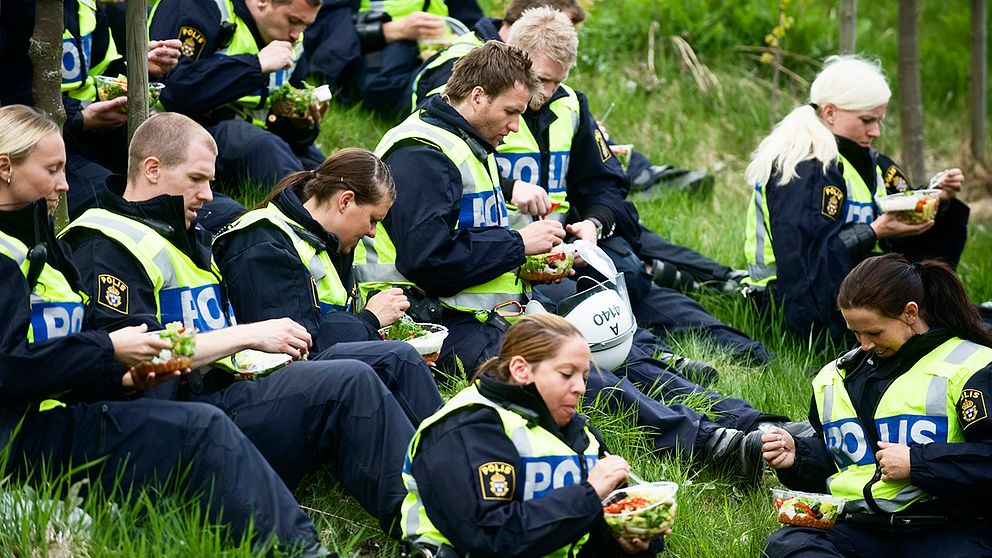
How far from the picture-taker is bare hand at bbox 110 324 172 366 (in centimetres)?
415

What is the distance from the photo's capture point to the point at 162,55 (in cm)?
656

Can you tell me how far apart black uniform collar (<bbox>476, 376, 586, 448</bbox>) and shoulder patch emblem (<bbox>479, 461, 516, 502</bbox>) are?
196 mm

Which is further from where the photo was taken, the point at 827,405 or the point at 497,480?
the point at 827,405

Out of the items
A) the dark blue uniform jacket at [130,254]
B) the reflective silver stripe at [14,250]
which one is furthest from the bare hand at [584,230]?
the reflective silver stripe at [14,250]

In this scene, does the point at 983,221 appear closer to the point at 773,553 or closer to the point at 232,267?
the point at 773,553

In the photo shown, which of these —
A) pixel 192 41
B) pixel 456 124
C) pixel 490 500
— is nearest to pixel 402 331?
pixel 456 124

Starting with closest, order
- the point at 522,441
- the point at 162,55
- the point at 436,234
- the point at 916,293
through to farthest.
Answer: the point at 522,441 → the point at 916,293 → the point at 436,234 → the point at 162,55

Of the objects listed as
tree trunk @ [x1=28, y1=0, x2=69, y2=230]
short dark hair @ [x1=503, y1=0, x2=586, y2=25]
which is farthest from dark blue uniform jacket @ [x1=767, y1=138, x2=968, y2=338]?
tree trunk @ [x1=28, y1=0, x2=69, y2=230]

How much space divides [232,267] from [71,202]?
1.64 metres

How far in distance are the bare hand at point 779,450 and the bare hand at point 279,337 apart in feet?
6.38

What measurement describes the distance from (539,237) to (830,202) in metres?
1.96

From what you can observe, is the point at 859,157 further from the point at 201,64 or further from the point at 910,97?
the point at 201,64

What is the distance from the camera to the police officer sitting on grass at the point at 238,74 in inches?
273

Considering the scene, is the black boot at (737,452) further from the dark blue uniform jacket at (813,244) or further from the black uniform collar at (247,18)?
the black uniform collar at (247,18)
